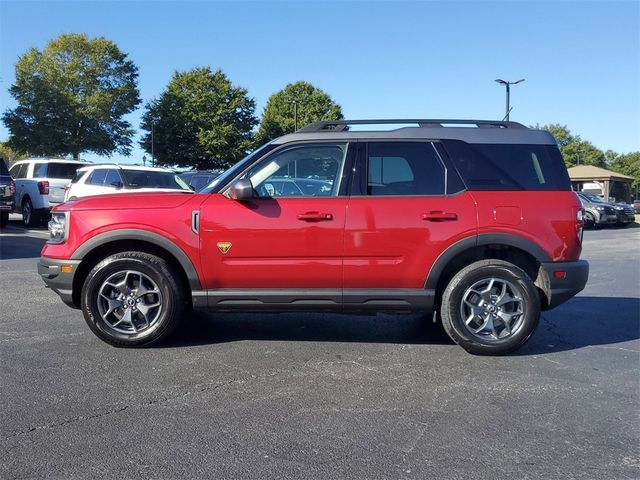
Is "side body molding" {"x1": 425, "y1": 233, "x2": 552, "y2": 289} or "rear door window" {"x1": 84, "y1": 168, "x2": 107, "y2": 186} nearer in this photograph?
"side body molding" {"x1": 425, "y1": 233, "x2": 552, "y2": 289}

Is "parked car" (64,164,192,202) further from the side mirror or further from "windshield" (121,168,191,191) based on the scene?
the side mirror

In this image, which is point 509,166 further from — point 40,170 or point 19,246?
point 40,170

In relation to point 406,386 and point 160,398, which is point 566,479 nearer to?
point 406,386

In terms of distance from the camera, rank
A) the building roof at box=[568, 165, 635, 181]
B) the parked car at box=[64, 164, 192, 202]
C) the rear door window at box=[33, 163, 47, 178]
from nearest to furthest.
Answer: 1. the parked car at box=[64, 164, 192, 202]
2. the rear door window at box=[33, 163, 47, 178]
3. the building roof at box=[568, 165, 635, 181]

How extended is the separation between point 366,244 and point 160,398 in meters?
2.01

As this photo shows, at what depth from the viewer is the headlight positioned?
4855mm

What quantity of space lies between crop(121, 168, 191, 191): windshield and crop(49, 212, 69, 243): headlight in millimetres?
8702

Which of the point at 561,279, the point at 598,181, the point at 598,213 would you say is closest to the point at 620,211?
the point at 598,213

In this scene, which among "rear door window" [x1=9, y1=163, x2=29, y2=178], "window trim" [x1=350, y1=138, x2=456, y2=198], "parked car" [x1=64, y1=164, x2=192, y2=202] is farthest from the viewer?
"rear door window" [x1=9, y1=163, x2=29, y2=178]

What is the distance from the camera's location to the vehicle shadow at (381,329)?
524cm

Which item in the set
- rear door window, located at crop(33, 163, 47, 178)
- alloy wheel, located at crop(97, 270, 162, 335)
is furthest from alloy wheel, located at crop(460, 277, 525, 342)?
rear door window, located at crop(33, 163, 47, 178)

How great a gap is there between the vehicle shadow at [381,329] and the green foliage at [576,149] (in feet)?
259

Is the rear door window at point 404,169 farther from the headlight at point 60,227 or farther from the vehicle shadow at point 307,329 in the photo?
the headlight at point 60,227

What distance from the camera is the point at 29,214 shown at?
15773 mm
